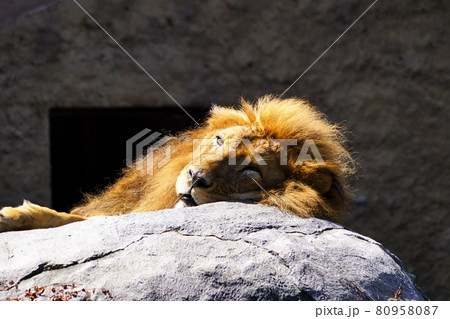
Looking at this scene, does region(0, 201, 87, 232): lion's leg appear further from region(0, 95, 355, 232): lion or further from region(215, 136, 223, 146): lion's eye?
region(215, 136, 223, 146): lion's eye

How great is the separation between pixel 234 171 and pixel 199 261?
2.62 ft

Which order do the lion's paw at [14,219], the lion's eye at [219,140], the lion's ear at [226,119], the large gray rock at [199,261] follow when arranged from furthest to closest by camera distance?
the lion's ear at [226,119]
the lion's eye at [219,140]
the lion's paw at [14,219]
the large gray rock at [199,261]

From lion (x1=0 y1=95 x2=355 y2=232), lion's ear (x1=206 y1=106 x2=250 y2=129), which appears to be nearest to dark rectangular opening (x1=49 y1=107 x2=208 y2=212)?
lion's ear (x1=206 y1=106 x2=250 y2=129)

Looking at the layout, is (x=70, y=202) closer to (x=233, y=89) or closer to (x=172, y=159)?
(x=233, y=89)

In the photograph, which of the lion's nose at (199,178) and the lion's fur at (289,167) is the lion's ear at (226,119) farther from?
the lion's nose at (199,178)

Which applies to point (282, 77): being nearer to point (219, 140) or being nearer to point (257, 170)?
point (219, 140)

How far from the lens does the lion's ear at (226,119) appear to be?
395 cm

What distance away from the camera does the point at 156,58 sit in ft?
18.8

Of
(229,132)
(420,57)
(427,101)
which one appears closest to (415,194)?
(427,101)

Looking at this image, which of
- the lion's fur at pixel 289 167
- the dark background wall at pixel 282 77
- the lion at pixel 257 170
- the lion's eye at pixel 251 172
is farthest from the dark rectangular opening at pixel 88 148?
the lion's eye at pixel 251 172

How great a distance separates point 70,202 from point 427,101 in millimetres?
3791

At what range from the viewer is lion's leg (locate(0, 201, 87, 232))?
3.48 metres
